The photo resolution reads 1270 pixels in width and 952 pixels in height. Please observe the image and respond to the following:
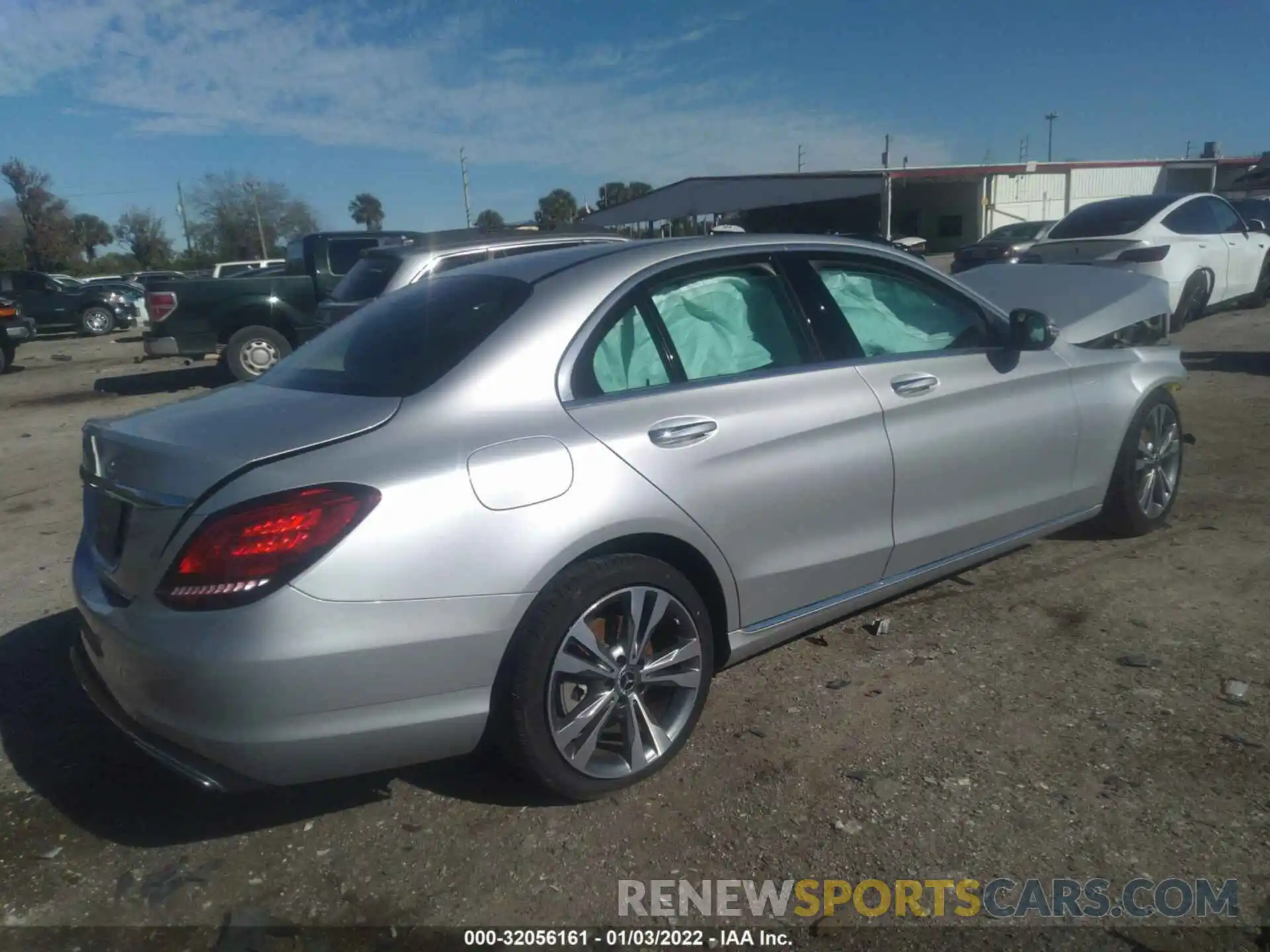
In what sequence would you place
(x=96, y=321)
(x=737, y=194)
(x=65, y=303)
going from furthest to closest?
(x=737, y=194)
(x=96, y=321)
(x=65, y=303)

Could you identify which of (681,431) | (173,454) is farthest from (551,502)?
(173,454)

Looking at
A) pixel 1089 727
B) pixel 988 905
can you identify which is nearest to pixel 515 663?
pixel 988 905

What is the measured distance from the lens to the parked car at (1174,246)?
1072 cm

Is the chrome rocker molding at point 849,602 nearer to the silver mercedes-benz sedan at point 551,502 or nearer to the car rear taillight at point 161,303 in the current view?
the silver mercedes-benz sedan at point 551,502

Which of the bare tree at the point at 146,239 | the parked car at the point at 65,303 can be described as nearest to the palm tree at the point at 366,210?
the bare tree at the point at 146,239

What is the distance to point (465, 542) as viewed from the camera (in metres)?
2.66

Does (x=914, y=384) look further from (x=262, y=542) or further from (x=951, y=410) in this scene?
(x=262, y=542)

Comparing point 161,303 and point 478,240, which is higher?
point 478,240

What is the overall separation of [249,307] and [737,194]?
104ft

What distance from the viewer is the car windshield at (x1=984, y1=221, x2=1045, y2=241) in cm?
1984

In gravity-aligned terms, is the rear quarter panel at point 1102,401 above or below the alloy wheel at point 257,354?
above

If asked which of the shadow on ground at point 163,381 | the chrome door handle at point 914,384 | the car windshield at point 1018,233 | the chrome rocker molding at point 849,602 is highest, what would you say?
the chrome door handle at point 914,384

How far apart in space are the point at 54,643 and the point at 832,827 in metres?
3.53

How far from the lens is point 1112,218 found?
1141 cm
